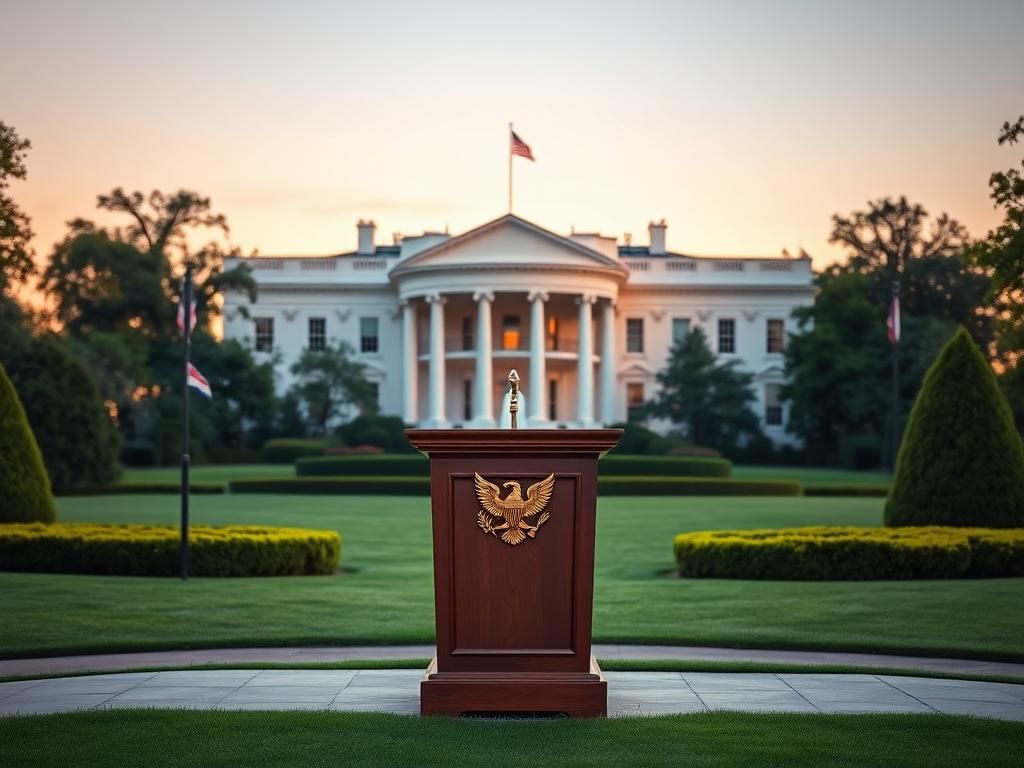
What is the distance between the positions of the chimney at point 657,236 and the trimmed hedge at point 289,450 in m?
28.3

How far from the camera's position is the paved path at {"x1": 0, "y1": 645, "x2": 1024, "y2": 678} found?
1079cm

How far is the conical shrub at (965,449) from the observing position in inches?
830

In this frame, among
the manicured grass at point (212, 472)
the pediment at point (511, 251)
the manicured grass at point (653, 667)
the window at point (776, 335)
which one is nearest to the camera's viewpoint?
the manicured grass at point (653, 667)

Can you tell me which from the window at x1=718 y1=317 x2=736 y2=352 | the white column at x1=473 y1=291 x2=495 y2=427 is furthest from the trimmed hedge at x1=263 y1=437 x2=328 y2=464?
the window at x1=718 y1=317 x2=736 y2=352

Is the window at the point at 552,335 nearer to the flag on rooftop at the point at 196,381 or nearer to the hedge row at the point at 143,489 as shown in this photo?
the hedge row at the point at 143,489

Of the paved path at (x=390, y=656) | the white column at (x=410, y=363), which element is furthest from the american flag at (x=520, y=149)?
the paved path at (x=390, y=656)

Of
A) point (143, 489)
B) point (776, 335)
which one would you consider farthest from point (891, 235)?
point (143, 489)

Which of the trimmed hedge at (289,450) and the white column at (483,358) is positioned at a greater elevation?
the white column at (483,358)

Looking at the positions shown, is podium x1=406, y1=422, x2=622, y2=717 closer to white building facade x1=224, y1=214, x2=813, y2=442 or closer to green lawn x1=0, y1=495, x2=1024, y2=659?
green lawn x1=0, y1=495, x2=1024, y2=659

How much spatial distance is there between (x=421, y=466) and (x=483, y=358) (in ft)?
76.7

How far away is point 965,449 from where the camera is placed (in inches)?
839

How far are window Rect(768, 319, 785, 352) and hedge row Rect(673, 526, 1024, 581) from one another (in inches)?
2300

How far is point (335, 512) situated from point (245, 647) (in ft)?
65.4

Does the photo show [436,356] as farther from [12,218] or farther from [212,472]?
[12,218]
